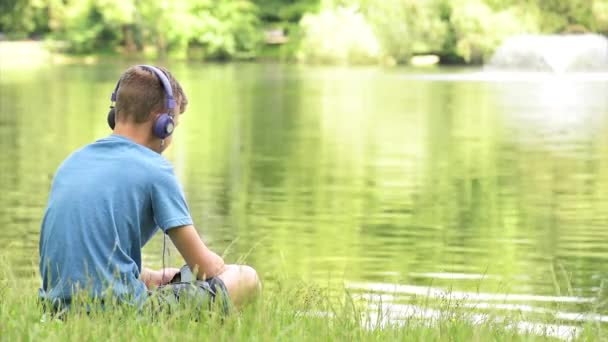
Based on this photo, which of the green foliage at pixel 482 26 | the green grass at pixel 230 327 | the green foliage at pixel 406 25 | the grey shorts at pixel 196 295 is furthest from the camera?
the green foliage at pixel 406 25

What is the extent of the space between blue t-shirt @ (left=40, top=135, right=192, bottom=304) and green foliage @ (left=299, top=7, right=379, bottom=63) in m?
45.7

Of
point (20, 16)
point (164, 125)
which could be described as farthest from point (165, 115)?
point (20, 16)

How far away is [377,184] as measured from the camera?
12.5 metres

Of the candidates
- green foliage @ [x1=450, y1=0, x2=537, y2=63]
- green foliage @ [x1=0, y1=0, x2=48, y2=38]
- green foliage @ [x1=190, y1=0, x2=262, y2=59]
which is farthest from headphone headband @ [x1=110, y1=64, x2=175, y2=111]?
green foliage @ [x1=0, y1=0, x2=48, y2=38]

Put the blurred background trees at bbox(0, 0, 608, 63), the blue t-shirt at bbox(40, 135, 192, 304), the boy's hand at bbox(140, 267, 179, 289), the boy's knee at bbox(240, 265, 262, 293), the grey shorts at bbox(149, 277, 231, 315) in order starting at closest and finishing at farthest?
the blue t-shirt at bbox(40, 135, 192, 304) < the grey shorts at bbox(149, 277, 231, 315) < the boy's knee at bbox(240, 265, 262, 293) < the boy's hand at bbox(140, 267, 179, 289) < the blurred background trees at bbox(0, 0, 608, 63)

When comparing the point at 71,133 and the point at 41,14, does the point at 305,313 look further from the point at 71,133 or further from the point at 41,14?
the point at 41,14

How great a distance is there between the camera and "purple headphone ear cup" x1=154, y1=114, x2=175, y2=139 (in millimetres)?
4387

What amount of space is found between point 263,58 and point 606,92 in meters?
32.6

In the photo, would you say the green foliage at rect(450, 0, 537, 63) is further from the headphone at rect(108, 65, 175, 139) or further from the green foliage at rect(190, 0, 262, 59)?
the headphone at rect(108, 65, 175, 139)

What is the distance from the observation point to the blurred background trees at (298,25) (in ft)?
168

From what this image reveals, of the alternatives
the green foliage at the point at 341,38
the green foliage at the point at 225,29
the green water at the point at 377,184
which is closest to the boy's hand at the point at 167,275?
the green water at the point at 377,184

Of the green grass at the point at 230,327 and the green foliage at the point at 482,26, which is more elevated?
the green grass at the point at 230,327

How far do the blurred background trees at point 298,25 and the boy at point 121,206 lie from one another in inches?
1800

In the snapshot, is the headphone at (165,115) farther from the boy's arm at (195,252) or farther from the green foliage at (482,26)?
the green foliage at (482,26)
